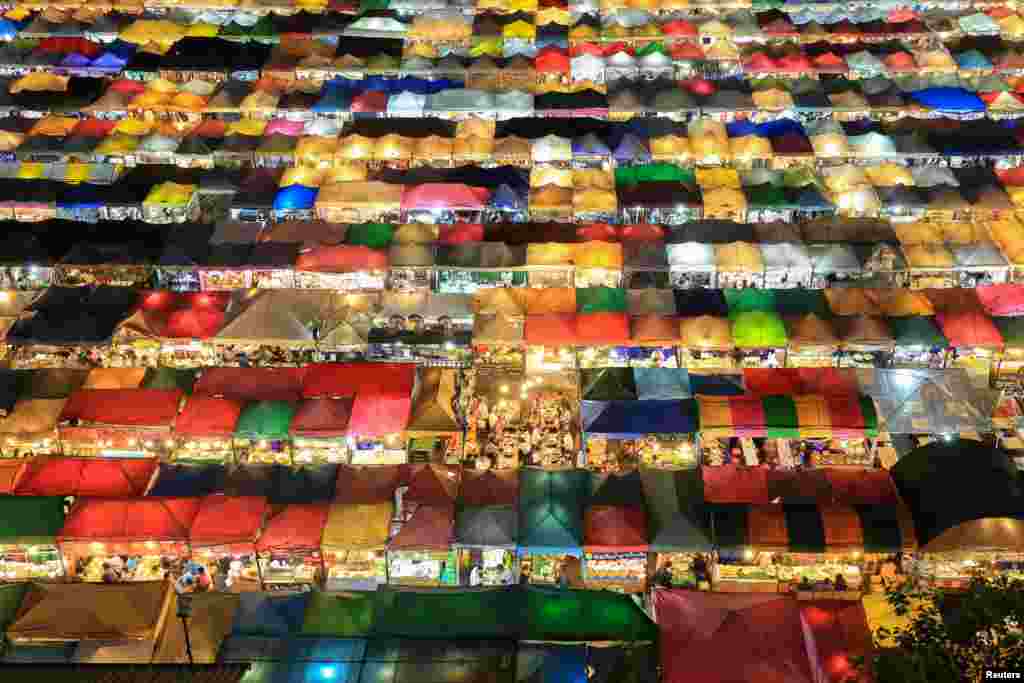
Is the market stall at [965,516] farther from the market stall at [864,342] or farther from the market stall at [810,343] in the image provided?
the market stall at [810,343]

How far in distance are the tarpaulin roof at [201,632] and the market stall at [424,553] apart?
6.85 ft

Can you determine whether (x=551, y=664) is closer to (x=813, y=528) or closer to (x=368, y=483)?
(x=368, y=483)

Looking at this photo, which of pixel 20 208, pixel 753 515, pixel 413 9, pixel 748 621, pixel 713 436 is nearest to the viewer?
pixel 748 621

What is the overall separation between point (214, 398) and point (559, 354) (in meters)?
5.45

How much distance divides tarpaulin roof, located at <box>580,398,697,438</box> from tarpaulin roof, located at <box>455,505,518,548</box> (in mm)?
2182

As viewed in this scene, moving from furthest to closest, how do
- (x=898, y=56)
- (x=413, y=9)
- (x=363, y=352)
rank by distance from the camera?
(x=413, y=9), (x=898, y=56), (x=363, y=352)

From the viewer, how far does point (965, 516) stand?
1272 centimetres

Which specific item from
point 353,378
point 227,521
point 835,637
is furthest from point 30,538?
point 835,637

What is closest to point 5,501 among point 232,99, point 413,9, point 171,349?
point 171,349

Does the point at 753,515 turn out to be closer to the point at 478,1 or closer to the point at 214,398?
the point at 214,398

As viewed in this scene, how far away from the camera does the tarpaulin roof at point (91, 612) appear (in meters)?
11.5

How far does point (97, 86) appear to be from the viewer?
81.1 feet

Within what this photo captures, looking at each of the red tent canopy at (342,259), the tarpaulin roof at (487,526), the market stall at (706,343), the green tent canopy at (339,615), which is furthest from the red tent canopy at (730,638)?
the red tent canopy at (342,259)

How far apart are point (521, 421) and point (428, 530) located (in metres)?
2.90
